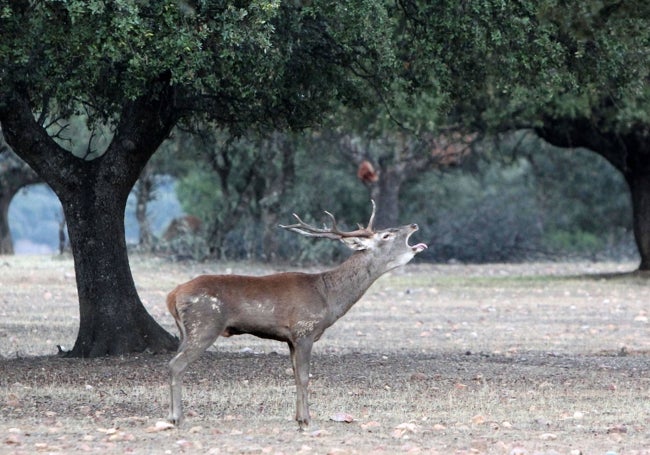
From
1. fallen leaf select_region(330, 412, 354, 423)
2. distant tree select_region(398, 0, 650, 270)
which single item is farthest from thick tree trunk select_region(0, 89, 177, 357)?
fallen leaf select_region(330, 412, 354, 423)

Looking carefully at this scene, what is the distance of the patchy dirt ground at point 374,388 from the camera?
31.6ft

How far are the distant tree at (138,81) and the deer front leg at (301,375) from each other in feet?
9.53

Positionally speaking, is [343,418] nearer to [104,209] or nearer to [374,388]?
[374,388]

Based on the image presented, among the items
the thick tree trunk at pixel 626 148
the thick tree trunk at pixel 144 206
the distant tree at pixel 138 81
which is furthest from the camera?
the thick tree trunk at pixel 144 206

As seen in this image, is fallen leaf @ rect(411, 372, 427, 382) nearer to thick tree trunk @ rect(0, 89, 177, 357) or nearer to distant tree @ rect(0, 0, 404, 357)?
distant tree @ rect(0, 0, 404, 357)

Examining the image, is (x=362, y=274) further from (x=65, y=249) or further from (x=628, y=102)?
(x=65, y=249)

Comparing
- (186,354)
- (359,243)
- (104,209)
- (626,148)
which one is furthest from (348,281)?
(626,148)

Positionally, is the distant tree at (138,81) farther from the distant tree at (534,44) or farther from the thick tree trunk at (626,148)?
the thick tree trunk at (626,148)

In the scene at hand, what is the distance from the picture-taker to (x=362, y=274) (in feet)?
A: 36.0

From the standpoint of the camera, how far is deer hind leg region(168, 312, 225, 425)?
1014 cm

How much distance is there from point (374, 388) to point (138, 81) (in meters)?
4.05

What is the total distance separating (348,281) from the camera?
1088cm

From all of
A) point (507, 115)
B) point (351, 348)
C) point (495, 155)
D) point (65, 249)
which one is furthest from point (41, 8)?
point (495, 155)

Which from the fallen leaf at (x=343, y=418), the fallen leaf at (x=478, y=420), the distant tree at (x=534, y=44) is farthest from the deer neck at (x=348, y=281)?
the distant tree at (x=534, y=44)
